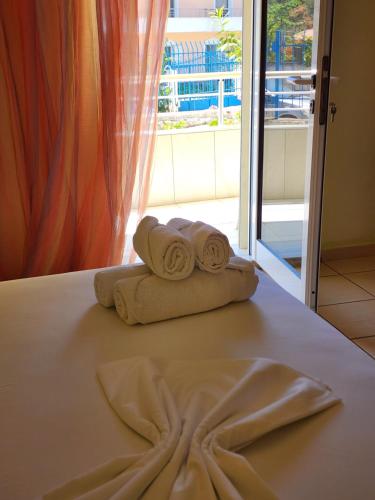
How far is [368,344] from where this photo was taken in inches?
90.7

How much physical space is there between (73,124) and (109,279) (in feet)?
3.89

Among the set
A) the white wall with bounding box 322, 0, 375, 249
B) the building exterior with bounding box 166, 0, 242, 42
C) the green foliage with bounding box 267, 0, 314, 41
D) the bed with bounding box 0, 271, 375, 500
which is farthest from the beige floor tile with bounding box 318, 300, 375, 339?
the building exterior with bounding box 166, 0, 242, 42

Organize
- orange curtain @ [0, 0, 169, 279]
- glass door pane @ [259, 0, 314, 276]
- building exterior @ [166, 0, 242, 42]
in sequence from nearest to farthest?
orange curtain @ [0, 0, 169, 279] → glass door pane @ [259, 0, 314, 276] → building exterior @ [166, 0, 242, 42]

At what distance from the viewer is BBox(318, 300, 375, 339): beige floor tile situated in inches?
95.1

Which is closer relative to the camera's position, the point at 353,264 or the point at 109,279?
the point at 109,279

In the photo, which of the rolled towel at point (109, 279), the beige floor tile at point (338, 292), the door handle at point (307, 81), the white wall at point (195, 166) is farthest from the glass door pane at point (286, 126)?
the white wall at point (195, 166)

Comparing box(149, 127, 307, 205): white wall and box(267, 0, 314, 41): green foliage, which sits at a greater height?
box(267, 0, 314, 41): green foliage

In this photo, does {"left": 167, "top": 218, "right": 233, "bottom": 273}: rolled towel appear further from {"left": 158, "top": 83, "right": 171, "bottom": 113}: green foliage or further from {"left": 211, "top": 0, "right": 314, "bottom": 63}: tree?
{"left": 158, "top": 83, "right": 171, "bottom": 113}: green foliage

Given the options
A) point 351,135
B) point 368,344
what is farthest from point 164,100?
point 368,344

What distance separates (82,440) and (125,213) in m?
1.77

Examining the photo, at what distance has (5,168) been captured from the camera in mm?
2420

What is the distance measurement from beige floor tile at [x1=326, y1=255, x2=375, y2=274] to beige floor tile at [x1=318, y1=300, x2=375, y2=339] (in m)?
0.45

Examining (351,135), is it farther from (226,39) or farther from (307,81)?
(226,39)

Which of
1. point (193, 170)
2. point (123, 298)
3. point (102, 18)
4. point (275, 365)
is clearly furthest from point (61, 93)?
point (193, 170)
